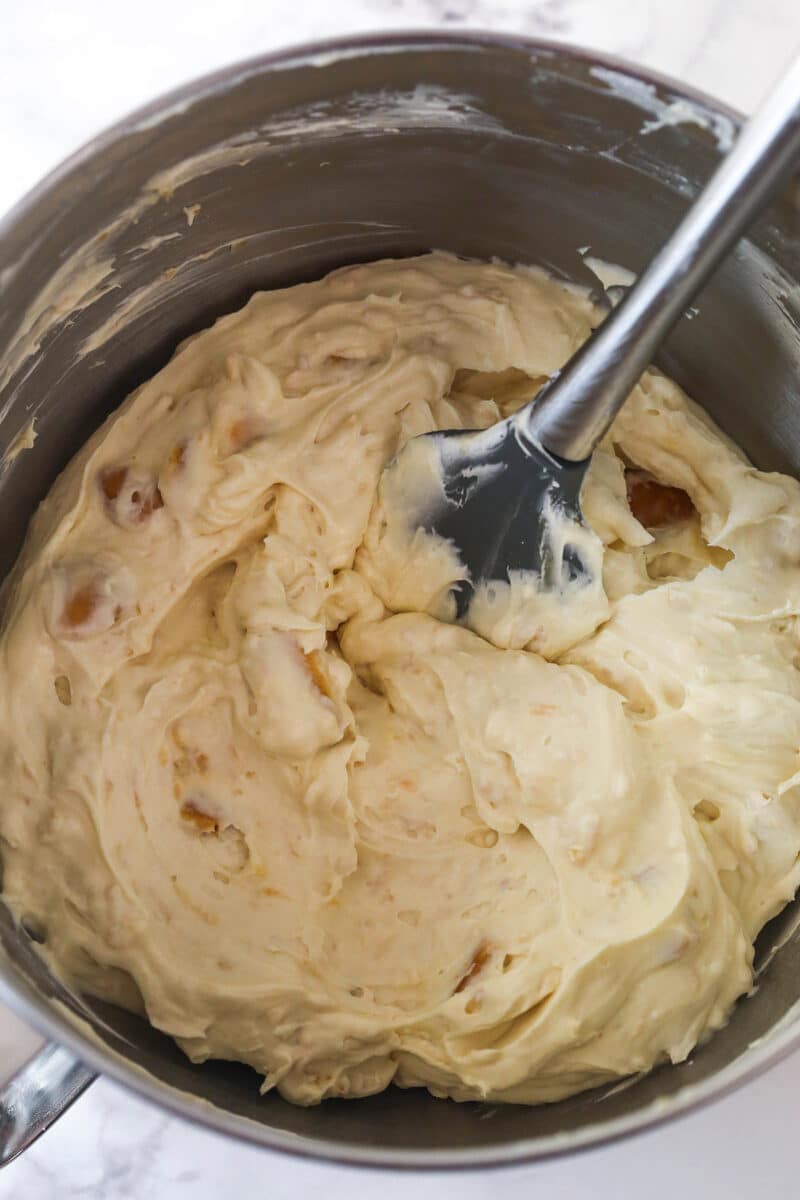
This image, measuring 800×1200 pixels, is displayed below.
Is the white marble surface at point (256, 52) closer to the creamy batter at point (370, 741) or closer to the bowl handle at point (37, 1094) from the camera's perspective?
the creamy batter at point (370, 741)

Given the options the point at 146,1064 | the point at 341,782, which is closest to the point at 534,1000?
the point at 341,782

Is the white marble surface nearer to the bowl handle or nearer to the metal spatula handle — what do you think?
the bowl handle

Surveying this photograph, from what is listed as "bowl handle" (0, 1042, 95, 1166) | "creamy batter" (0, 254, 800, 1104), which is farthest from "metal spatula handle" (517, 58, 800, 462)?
"bowl handle" (0, 1042, 95, 1166)

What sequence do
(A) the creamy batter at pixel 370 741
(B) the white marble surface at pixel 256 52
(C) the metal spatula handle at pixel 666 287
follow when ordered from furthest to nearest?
1. (B) the white marble surface at pixel 256 52
2. (A) the creamy batter at pixel 370 741
3. (C) the metal spatula handle at pixel 666 287

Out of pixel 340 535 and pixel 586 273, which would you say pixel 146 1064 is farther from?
pixel 586 273

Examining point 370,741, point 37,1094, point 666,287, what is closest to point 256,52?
point 666,287

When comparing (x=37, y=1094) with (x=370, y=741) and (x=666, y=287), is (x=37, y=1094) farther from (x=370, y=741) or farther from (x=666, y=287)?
(x=666, y=287)

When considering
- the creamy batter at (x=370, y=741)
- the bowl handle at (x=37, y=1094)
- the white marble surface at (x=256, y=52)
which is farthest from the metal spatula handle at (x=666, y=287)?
the bowl handle at (x=37, y=1094)
